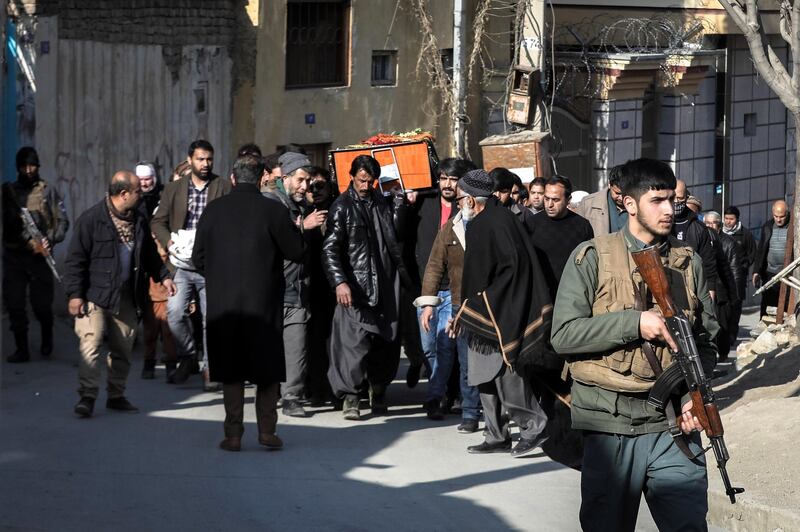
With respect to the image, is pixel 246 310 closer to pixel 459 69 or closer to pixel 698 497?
pixel 698 497

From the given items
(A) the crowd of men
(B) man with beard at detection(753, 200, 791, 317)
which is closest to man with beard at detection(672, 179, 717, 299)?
(A) the crowd of men

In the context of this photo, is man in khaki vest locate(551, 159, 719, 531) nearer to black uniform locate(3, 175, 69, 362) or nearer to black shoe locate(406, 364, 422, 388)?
black shoe locate(406, 364, 422, 388)

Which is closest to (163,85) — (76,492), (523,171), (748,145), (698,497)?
(523,171)

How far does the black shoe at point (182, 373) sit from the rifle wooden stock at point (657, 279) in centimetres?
656

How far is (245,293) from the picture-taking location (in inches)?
346

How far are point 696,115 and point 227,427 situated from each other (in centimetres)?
1460

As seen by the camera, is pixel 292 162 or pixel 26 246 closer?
pixel 292 162

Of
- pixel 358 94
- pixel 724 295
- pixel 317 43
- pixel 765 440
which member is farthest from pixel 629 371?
pixel 358 94

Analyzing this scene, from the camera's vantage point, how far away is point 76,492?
25.8ft

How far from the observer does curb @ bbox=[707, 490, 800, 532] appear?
23.7 feet

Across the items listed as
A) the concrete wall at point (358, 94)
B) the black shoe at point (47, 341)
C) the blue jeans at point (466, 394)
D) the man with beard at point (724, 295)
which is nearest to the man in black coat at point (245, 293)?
the blue jeans at point (466, 394)

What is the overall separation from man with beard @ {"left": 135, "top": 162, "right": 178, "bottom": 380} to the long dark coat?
102 inches

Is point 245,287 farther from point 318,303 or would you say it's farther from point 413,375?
point 413,375

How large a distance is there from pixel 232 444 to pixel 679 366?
4428 millimetres
